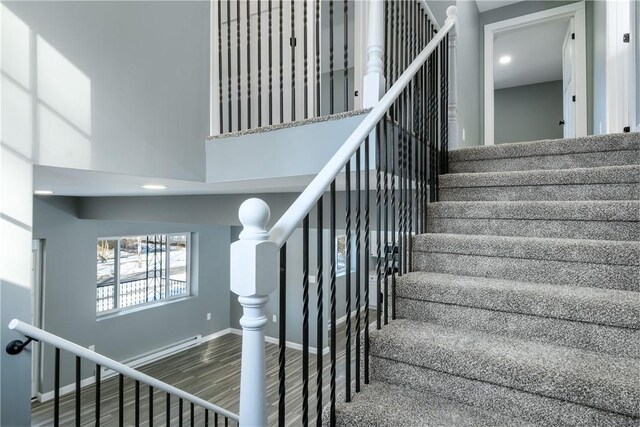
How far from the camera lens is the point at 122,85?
193 centimetres

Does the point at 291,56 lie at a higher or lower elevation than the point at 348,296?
higher

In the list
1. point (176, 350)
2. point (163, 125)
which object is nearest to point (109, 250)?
point (176, 350)

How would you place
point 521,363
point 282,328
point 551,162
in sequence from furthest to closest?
1. point 551,162
2. point 521,363
3. point 282,328

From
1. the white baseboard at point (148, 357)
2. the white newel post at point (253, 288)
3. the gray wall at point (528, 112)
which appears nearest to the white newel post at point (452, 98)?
the white newel post at point (253, 288)

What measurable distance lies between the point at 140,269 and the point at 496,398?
6.25 metres

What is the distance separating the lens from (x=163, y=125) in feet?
6.91

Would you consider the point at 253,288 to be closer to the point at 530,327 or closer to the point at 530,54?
the point at 530,327

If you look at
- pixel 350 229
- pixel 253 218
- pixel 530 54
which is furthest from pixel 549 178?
pixel 530 54

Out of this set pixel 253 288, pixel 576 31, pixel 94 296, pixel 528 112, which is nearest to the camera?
pixel 253 288

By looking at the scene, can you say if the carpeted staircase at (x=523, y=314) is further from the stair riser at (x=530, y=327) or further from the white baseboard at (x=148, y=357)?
the white baseboard at (x=148, y=357)

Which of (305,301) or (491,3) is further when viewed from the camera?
(491,3)

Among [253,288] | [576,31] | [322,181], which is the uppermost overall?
[576,31]

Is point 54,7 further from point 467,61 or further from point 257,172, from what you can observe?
point 467,61

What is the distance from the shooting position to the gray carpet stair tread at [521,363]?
3.42 feet
